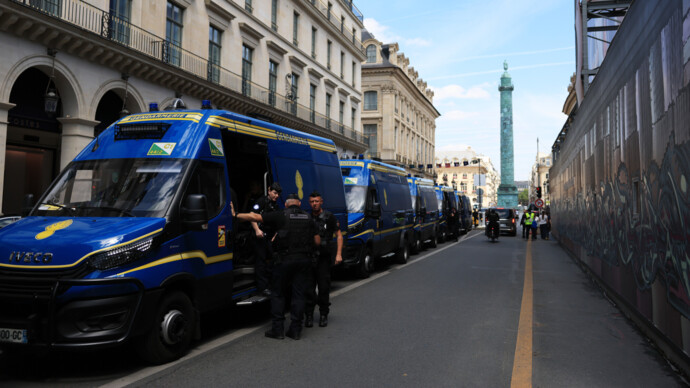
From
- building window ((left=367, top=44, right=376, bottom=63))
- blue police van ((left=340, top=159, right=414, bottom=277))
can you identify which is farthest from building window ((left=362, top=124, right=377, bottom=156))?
blue police van ((left=340, top=159, right=414, bottom=277))

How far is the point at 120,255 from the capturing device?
435 centimetres

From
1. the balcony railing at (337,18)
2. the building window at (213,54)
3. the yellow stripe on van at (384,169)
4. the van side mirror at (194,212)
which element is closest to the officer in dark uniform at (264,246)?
the van side mirror at (194,212)

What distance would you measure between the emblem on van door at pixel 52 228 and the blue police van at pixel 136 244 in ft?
0.07

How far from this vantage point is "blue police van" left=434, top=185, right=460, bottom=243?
22.7 m

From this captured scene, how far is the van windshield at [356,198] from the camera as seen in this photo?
37.0ft

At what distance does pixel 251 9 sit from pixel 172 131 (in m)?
21.1

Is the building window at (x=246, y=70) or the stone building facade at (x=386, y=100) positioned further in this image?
the stone building facade at (x=386, y=100)

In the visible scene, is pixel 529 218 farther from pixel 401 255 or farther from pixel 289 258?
pixel 289 258

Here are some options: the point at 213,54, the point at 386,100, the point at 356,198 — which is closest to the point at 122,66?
the point at 213,54

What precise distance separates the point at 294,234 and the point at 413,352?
76.8 inches

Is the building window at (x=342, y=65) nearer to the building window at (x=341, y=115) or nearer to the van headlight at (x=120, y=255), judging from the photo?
the building window at (x=341, y=115)

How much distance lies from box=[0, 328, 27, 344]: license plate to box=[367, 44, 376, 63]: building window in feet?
171

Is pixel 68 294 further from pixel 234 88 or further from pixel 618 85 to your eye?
pixel 234 88

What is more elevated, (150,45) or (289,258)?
(150,45)
